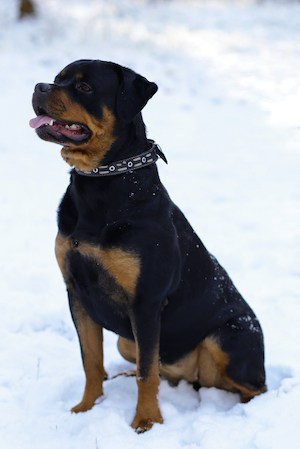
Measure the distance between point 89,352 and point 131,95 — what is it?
1385 millimetres

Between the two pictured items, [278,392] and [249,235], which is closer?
[278,392]

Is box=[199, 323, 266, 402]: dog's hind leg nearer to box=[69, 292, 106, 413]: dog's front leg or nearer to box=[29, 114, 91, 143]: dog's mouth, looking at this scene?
box=[69, 292, 106, 413]: dog's front leg

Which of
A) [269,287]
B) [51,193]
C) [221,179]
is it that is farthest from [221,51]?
[269,287]

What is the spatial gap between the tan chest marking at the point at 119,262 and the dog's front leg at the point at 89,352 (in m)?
0.48

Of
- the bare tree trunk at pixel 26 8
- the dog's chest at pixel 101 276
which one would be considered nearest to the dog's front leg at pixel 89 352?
the dog's chest at pixel 101 276

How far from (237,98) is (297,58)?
267cm

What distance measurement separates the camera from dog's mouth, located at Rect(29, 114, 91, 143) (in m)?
2.84

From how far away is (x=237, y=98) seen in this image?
10172 mm

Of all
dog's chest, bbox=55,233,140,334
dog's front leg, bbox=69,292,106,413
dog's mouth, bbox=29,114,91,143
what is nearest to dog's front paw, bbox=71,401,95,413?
dog's front leg, bbox=69,292,106,413

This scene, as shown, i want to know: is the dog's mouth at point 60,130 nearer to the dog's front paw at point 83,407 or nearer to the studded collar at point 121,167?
the studded collar at point 121,167

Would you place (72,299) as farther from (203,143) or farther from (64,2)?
(64,2)

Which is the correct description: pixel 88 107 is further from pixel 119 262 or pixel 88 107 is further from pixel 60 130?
pixel 119 262

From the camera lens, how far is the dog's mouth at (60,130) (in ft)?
9.32

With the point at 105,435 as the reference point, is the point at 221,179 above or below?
above
